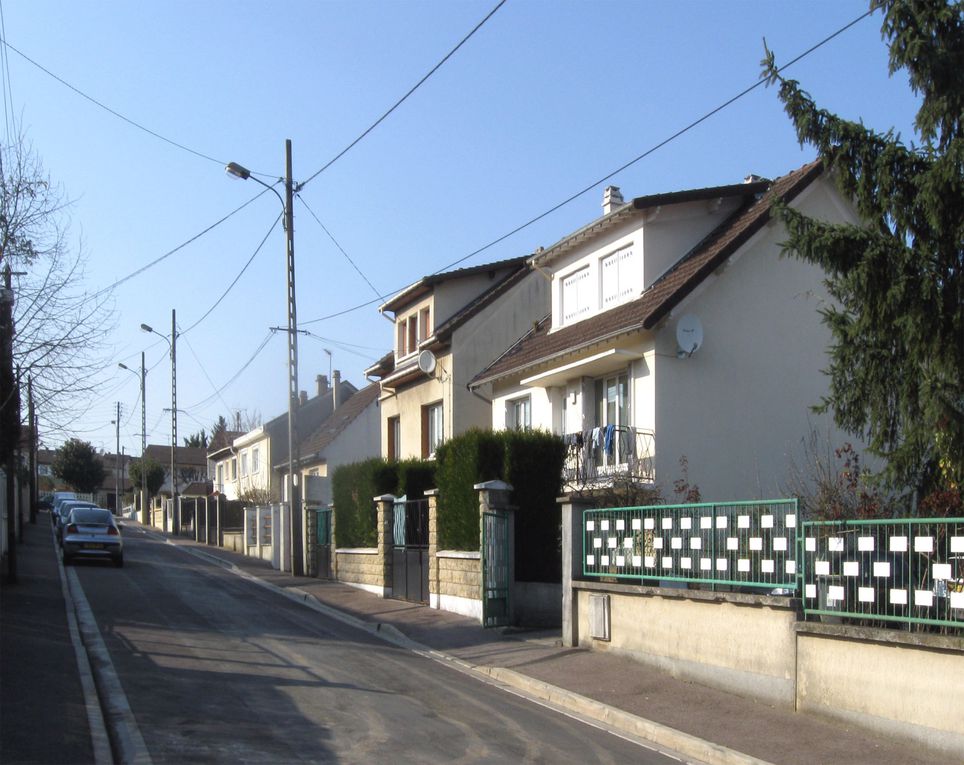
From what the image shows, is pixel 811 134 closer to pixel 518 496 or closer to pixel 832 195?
pixel 518 496

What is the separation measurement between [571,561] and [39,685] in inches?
302

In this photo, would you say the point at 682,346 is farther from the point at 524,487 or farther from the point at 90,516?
the point at 90,516

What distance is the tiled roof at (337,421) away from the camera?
155ft

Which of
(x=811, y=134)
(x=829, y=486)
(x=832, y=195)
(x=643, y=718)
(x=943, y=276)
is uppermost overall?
(x=832, y=195)

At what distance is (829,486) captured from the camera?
13.5 metres

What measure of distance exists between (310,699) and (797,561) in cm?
544

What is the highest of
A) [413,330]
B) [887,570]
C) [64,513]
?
[413,330]

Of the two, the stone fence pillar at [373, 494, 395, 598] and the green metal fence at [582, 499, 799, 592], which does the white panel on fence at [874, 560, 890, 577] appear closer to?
the green metal fence at [582, 499, 799, 592]

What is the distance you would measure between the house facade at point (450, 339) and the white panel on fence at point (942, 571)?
60.8ft

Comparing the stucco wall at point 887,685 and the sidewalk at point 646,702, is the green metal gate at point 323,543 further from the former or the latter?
the stucco wall at point 887,685

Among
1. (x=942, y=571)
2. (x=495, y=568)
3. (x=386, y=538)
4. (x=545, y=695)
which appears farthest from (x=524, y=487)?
(x=942, y=571)

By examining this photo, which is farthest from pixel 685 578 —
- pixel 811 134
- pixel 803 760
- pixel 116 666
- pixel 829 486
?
pixel 116 666

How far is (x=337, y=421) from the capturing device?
51.2 meters

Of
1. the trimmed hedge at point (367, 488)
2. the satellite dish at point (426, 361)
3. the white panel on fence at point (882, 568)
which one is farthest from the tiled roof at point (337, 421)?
the white panel on fence at point (882, 568)
